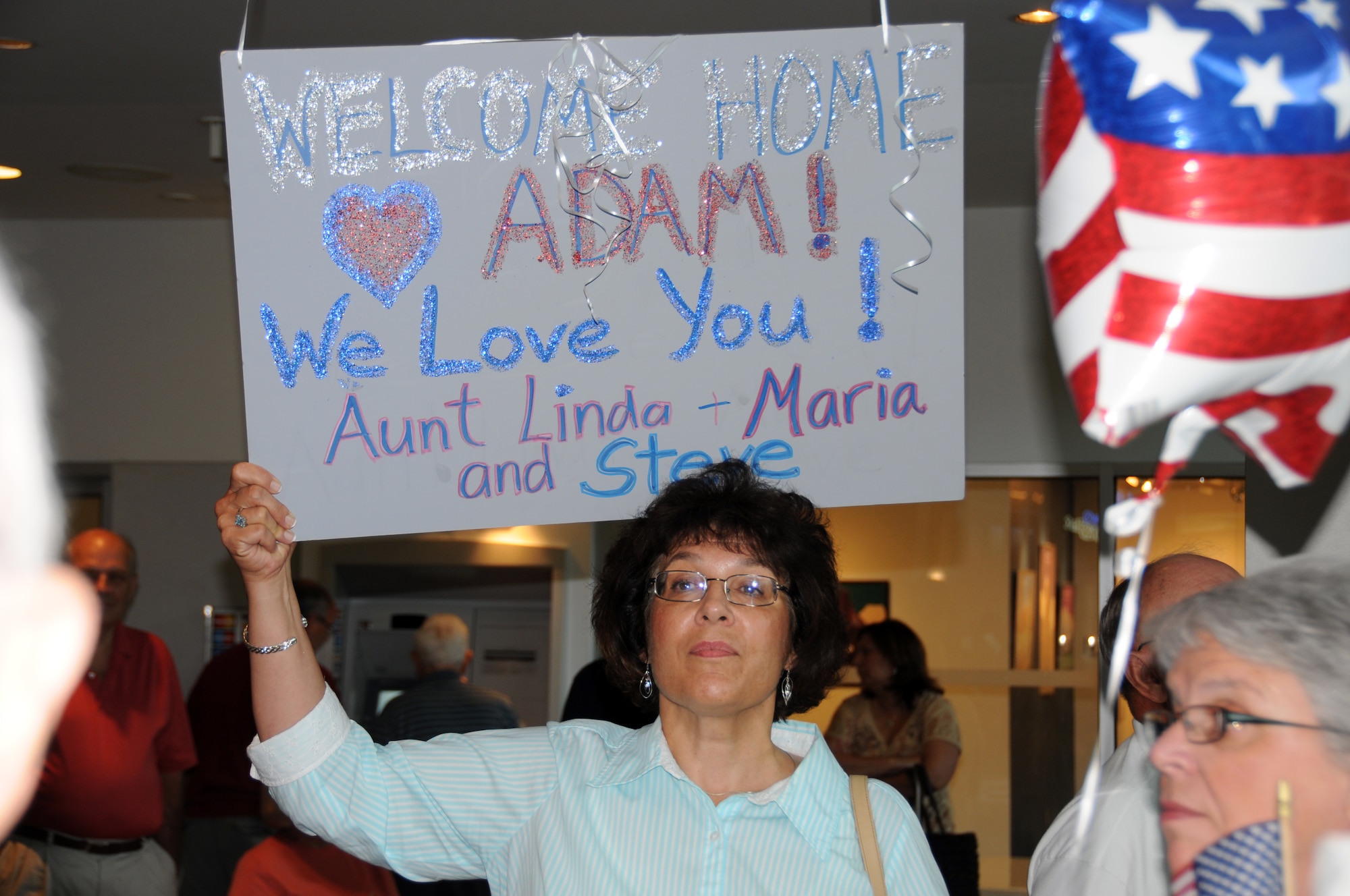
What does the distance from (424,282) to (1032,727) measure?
3735 millimetres

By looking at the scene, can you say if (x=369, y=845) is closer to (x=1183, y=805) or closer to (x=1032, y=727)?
(x=1183, y=805)

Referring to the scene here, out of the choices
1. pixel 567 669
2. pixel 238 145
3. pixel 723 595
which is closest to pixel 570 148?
pixel 238 145

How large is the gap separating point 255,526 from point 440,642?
2.82 m

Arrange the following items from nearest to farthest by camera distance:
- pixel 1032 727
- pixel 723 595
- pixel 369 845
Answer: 1. pixel 369 845
2. pixel 723 595
3. pixel 1032 727

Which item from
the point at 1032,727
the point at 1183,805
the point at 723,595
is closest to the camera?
the point at 1183,805

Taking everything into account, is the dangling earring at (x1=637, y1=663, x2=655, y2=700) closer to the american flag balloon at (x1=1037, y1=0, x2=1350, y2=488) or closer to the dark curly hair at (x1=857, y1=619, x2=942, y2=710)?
the american flag balloon at (x1=1037, y1=0, x2=1350, y2=488)

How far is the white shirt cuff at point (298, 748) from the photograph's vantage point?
146 centimetres

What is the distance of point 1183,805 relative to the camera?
110 centimetres

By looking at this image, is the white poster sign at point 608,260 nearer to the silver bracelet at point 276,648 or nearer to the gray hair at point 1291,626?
the silver bracelet at point 276,648

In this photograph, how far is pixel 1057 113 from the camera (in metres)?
1.11

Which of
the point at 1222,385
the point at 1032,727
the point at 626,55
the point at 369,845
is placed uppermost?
the point at 626,55

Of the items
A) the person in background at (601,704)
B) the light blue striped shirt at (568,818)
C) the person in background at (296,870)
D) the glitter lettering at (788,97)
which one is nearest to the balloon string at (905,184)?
the glitter lettering at (788,97)

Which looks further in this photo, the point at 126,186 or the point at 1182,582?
the point at 126,186

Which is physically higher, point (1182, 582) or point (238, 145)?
point (238, 145)
